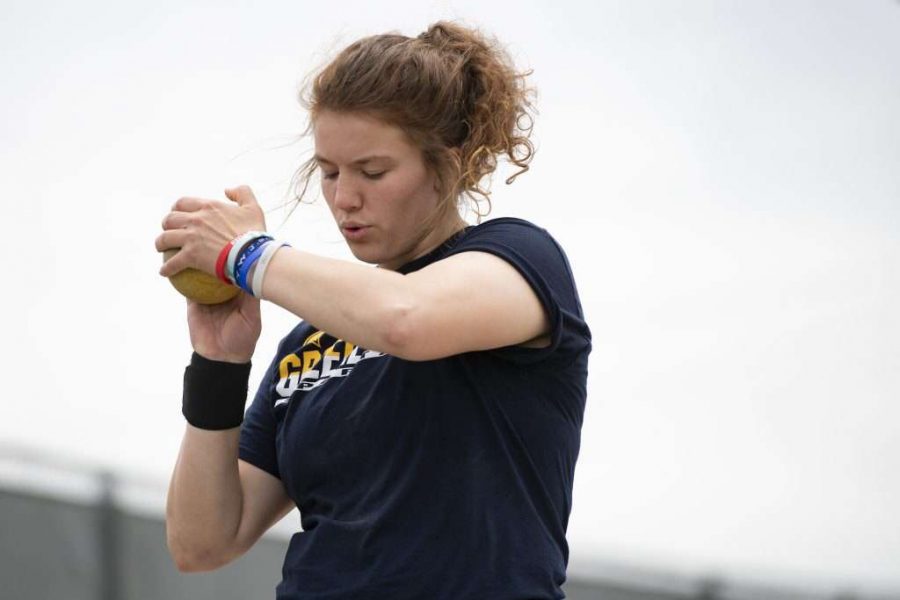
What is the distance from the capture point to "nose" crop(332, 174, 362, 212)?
1.21m

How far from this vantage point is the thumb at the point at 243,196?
4.03 ft

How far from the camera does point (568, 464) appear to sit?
1229mm

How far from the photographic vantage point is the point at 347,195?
3.96 ft

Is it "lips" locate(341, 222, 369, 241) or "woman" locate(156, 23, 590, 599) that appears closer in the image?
"woman" locate(156, 23, 590, 599)

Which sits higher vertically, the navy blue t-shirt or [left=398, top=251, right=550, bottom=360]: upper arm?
[left=398, top=251, right=550, bottom=360]: upper arm

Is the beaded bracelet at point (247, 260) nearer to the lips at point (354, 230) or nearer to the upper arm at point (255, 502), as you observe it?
the lips at point (354, 230)

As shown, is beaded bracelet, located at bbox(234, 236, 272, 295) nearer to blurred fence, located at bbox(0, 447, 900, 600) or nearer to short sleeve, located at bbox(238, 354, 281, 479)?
short sleeve, located at bbox(238, 354, 281, 479)

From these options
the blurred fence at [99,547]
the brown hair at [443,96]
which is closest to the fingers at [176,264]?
the brown hair at [443,96]

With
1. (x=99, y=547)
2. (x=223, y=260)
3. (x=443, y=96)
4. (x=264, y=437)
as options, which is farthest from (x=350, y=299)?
(x=99, y=547)

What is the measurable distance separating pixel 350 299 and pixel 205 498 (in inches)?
15.4

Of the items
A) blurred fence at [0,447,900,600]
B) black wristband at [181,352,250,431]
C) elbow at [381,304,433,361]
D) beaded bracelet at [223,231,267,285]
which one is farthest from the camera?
blurred fence at [0,447,900,600]

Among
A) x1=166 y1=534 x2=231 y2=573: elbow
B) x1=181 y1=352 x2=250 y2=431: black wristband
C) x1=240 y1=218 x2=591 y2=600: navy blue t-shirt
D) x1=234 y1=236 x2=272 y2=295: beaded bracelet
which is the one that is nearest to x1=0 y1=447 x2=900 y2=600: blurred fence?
x1=166 y1=534 x2=231 y2=573: elbow

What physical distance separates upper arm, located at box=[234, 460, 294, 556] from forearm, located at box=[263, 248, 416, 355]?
13.8 inches

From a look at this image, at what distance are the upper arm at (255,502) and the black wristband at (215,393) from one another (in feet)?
0.28
